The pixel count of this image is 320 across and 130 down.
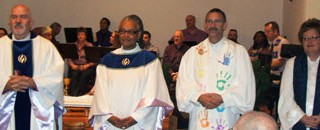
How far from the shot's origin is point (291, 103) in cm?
430

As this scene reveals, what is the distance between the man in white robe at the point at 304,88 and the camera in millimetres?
4207

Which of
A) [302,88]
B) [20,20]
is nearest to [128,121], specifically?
[20,20]

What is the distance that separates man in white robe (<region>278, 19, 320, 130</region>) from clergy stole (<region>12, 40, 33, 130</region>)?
6.96 ft

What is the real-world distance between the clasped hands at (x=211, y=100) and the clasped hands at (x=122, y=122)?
1.91ft

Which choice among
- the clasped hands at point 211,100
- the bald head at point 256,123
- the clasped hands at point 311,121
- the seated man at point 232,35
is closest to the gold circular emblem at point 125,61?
the clasped hands at point 211,100

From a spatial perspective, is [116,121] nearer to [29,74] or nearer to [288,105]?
[29,74]

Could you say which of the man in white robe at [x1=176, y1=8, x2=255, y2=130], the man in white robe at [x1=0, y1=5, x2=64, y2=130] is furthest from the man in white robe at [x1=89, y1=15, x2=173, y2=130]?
the man in white robe at [x1=0, y1=5, x2=64, y2=130]

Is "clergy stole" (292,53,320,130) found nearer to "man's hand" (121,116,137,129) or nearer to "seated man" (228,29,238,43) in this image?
"man's hand" (121,116,137,129)

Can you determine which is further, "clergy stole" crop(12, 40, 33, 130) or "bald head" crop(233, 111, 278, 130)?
"clergy stole" crop(12, 40, 33, 130)

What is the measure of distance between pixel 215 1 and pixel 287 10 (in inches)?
74.5

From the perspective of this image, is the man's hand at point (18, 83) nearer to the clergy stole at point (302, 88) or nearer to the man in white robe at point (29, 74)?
the man in white robe at point (29, 74)

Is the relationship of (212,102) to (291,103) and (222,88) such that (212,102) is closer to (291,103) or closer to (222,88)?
(222,88)

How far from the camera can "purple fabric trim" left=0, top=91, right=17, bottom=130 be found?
4.28m

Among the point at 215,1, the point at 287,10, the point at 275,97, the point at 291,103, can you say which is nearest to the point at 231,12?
the point at 215,1
